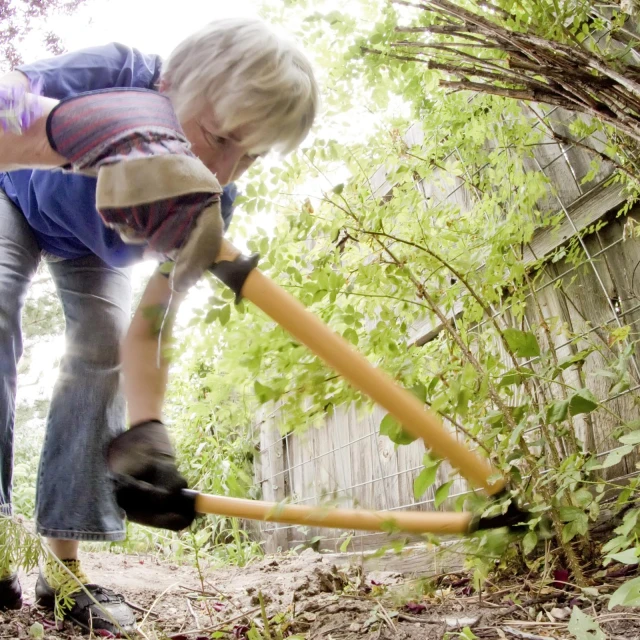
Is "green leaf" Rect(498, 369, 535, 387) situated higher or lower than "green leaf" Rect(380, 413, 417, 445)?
higher

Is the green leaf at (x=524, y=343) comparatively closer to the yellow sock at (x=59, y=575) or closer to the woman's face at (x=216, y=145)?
the woman's face at (x=216, y=145)

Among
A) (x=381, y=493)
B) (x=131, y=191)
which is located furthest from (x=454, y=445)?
(x=381, y=493)

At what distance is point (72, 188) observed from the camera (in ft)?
4.46

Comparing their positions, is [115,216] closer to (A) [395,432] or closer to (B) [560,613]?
(A) [395,432]

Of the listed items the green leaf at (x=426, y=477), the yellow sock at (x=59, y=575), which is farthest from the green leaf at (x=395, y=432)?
the yellow sock at (x=59, y=575)

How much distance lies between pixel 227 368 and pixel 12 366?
0.64 metres

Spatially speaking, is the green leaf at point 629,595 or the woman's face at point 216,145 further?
the woman's face at point 216,145

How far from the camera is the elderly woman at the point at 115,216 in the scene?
0.85 meters

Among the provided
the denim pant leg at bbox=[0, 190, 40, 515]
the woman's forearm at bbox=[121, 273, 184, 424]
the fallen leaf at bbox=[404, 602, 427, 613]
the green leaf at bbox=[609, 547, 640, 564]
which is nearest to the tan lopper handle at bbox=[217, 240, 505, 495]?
the green leaf at bbox=[609, 547, 640, 564]

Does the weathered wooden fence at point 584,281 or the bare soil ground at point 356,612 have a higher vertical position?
the weathered wooden fence at point 584,281

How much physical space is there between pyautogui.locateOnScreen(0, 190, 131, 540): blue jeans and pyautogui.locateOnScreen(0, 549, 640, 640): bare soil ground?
0.28m

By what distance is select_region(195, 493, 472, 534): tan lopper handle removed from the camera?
0.94 m

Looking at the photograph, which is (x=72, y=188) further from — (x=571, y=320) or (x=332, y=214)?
(x=571, y=320)

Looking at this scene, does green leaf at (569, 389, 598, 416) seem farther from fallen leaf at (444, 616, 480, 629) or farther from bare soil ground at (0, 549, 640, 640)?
fallen leaf at (444, 616, 480, 629)
